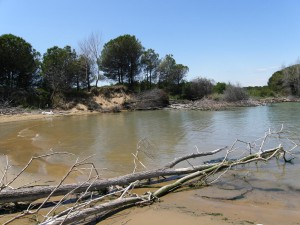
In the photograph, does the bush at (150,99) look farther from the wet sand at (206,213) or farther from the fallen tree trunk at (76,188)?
the wet sand at (206,213)

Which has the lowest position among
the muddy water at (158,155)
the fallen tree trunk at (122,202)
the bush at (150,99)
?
the muddy water at (158,155)

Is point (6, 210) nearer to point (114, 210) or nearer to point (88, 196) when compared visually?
point (88, 196)

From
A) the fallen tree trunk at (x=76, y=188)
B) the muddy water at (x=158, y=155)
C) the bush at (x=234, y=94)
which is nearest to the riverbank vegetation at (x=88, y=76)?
the bush at (x=234, y=94)

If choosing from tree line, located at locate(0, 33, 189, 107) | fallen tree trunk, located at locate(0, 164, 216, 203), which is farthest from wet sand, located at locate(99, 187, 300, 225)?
tree line, located at locate(0, 33, 189, 107)

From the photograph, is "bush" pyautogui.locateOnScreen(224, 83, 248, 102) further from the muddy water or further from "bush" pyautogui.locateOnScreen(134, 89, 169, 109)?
the muddy water

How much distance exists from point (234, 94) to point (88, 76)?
2243 centimetres

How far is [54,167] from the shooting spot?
1055 cm

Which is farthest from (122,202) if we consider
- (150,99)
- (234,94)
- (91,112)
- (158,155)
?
(234,94)

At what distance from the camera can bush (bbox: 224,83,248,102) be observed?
49.6m

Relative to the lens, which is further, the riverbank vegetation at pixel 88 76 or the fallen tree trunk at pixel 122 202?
the riverbank vegetation at pixel 88 76

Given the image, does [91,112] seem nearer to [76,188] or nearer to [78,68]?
[78,68]

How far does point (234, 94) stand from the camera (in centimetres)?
4978

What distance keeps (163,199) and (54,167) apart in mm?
5188

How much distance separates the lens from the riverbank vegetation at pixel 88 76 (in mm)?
38312
